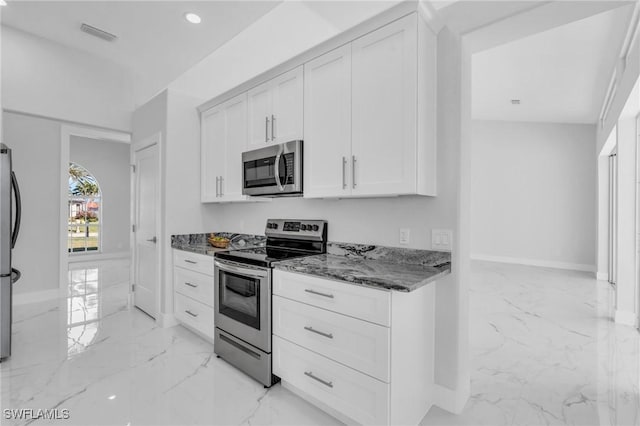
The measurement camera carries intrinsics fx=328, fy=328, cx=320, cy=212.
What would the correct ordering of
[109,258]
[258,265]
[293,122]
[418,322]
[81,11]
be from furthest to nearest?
[109,258]
[81,11]
[293,122]
[258,265]
[418,322]

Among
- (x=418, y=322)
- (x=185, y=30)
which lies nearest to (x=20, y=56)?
(x=185, y=30)

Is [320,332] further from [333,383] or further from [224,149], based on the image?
[224,149]

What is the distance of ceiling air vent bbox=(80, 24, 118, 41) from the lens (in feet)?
10.3

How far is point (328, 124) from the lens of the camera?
7.56 ft

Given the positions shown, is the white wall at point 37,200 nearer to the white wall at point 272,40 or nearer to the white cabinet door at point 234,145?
the white wall at point 272,40

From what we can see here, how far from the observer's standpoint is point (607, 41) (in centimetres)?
352

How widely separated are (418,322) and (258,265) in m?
1.09

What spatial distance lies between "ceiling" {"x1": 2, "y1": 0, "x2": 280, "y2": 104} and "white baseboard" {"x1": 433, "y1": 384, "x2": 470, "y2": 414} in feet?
9.95

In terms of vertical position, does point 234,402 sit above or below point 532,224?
below

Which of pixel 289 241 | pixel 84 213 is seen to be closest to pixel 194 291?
pixel 289 241

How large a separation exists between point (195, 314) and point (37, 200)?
124 inches

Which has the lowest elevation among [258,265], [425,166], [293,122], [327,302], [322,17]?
[327,302]

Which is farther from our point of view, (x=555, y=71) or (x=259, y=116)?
(x=555, y=71)

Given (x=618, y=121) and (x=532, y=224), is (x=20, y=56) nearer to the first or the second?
(x=618, y=121)
